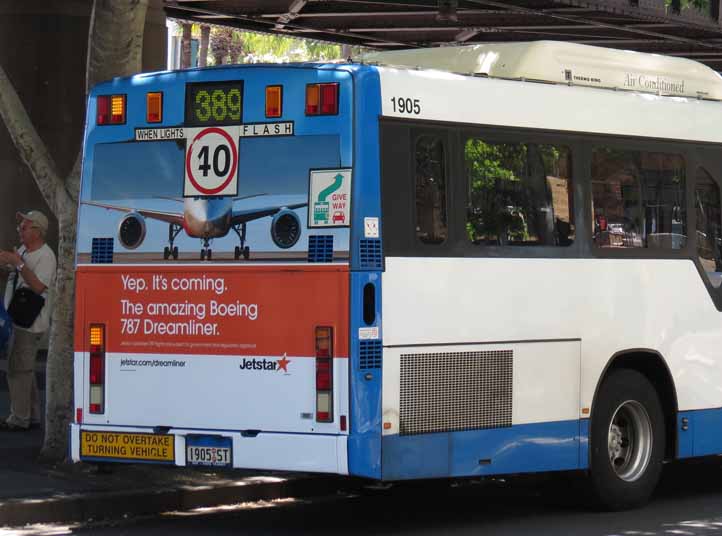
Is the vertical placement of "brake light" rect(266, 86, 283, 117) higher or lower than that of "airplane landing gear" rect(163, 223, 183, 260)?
higher

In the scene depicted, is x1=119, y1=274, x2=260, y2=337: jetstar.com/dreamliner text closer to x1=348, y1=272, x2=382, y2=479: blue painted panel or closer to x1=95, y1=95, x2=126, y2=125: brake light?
x1=348, y1=272, x2=382, y2=479: blue painted panel

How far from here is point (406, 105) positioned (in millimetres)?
9852

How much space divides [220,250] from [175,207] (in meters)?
0.45

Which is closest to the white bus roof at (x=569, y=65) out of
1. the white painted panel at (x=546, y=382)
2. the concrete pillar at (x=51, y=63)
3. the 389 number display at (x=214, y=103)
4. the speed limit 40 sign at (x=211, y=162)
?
the 389 number display at (x=214, y=103)

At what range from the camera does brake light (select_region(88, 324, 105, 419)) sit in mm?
10477

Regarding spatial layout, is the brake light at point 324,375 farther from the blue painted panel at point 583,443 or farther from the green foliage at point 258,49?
the green foliage at point 258,49

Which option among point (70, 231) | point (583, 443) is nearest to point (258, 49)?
point (70, 231)

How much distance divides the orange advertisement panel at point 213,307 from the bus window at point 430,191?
715mm

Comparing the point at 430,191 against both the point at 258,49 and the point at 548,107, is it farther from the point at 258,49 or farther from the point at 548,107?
the point at 258,49

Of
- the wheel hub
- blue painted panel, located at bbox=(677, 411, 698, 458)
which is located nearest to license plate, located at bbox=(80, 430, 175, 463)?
the wheel hub

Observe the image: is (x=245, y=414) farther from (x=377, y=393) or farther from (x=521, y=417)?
(x=521, y=417)

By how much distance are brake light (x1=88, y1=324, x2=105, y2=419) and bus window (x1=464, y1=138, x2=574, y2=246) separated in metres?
2.54

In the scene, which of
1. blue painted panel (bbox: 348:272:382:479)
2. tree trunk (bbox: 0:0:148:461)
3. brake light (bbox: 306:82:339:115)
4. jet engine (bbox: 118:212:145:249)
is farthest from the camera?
tree trunk (bbox: 0:0:148:461)

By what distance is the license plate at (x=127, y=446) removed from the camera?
1016 cm
